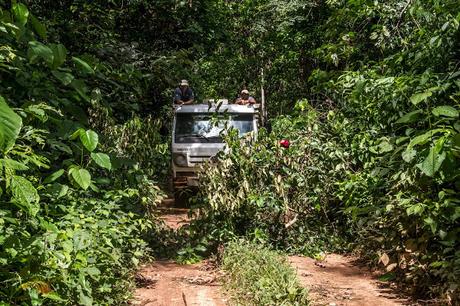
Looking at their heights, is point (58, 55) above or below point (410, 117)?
above

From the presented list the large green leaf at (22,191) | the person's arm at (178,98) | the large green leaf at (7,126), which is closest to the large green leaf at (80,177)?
the large green leaf at (22,191)

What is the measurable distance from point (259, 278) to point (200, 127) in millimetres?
6297

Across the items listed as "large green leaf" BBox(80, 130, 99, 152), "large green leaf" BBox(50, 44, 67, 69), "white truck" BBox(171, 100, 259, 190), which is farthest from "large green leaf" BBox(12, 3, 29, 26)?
"white truck" BBox(171, 100, 259, 190)

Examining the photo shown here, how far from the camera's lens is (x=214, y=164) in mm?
7598

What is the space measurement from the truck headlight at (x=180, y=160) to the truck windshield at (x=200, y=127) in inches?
14.8

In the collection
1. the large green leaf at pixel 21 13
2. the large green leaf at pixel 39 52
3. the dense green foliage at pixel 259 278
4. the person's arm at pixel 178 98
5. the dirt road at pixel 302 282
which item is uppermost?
the person's arm at pixel 178 98

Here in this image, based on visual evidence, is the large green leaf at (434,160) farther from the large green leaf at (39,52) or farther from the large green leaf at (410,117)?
the large green leaf at (39,52)

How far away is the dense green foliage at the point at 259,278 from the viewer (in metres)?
4.67

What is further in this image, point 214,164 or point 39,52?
point 214,164

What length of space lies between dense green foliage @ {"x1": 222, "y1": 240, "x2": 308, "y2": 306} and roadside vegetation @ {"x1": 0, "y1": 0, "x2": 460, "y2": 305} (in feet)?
0.15

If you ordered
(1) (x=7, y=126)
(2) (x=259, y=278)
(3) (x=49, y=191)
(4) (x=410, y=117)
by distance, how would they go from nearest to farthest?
(1) (x=7, y=126)
(3) (x=49, y=191)
(4) (x=410, y=117)
(2) (x=259, y=278)

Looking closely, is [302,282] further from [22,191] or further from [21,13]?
[21,13]

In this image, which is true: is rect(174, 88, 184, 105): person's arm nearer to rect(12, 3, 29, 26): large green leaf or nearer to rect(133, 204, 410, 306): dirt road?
rect(133, 204, 410, 306): dirt road

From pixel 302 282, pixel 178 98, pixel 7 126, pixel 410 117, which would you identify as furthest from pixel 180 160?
pixel 7 126
